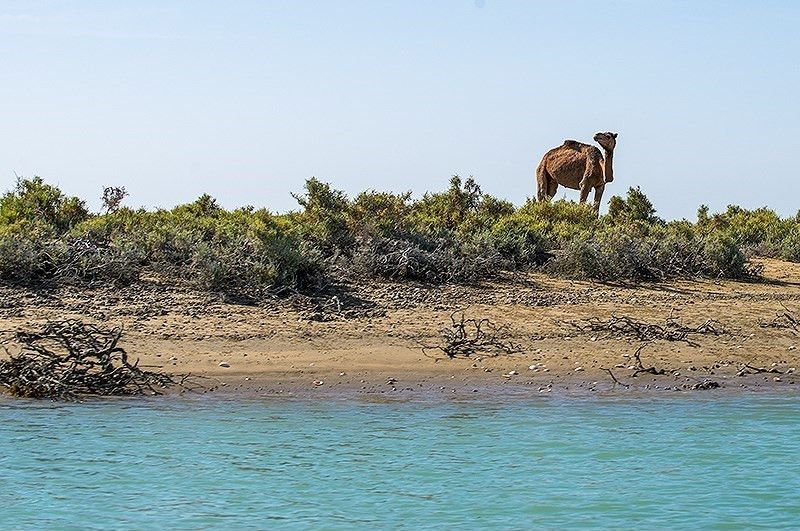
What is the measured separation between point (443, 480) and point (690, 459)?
7.29 ft

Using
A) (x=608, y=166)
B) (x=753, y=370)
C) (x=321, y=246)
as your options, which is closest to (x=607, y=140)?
(x=608, y=166)

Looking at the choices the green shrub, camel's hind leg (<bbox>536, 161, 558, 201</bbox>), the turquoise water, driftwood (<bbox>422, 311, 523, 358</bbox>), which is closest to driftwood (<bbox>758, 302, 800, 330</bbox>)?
the turquoise water

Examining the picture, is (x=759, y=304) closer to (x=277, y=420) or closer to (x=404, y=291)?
(x=404, y=291)

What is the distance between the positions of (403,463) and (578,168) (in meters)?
20.1

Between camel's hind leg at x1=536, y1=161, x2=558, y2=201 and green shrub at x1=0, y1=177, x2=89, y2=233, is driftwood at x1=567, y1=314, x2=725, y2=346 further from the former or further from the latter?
camel's hind leg at x1=536, y1=161, x2=558, y2=201

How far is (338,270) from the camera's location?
15211mm

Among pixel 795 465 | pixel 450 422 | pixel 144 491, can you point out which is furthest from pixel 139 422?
pixel 795 465

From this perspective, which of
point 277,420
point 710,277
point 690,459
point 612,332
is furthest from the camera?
point 710,277

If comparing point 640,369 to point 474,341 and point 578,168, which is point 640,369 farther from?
point 578,168

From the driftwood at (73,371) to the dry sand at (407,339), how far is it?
45 cm

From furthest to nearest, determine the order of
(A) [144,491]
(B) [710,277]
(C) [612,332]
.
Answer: (B) [710,277] < (C) [612,332] < (A) [144,491]

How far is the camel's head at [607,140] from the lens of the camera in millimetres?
28109

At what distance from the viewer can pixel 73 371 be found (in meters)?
11.4

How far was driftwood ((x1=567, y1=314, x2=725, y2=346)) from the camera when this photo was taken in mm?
13547
